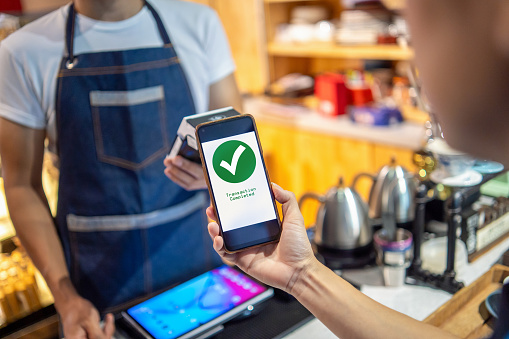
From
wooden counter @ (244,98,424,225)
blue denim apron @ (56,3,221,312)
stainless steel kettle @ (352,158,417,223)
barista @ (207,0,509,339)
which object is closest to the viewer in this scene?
barista @ (207,0,509,339)

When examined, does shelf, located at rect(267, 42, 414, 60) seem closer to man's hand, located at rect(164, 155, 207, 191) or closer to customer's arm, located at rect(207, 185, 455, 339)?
man's hand, located at rect(164, 155, 207, 191)

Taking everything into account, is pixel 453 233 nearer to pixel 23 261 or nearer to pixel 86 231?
pixel 86 231

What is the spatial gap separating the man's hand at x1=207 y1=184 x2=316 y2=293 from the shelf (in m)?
1.99

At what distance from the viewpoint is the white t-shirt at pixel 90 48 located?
3.66 feet

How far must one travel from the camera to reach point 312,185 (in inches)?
123

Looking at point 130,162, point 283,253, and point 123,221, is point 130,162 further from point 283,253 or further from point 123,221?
point 283,253

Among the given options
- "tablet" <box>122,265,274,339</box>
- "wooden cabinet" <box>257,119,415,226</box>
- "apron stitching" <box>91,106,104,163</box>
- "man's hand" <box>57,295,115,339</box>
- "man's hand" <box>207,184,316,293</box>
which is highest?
"apron stitching" <box>91,106,104,163</box>

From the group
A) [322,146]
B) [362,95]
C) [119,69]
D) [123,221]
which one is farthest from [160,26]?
[362,95]

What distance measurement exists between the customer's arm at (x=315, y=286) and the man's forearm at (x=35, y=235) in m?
0.50

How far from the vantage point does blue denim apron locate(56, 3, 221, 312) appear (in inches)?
47.9

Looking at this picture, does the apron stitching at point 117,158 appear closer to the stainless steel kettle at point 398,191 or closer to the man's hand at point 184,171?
the man's hand at point 184,171

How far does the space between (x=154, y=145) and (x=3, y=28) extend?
461 millimetres

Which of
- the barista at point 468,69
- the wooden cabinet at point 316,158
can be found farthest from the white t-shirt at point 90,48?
the wooden cabinet at point 316,158

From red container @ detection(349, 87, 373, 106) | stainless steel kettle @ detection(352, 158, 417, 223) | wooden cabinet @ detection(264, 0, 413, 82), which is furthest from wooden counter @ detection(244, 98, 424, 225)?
stainless steel kettle @ detection(352, 158, 417, 223)
